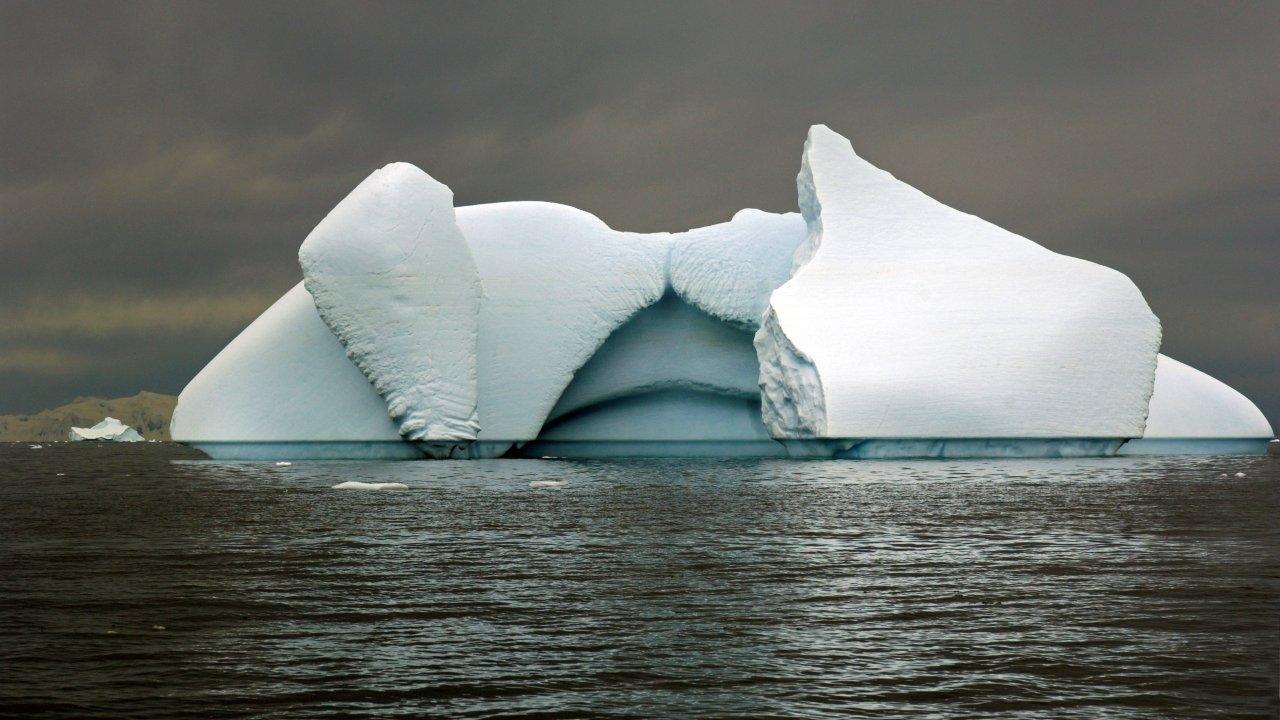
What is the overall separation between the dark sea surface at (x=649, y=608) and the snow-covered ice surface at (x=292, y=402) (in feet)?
31.7

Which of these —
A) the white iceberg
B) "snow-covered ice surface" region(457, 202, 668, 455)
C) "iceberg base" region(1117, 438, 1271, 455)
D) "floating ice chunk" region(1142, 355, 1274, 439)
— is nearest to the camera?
"snow-covered ice surface" region(457, 202, 668, 455)

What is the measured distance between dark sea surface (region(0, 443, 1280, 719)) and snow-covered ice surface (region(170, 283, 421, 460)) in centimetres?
967

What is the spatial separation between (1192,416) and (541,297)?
1629 cm

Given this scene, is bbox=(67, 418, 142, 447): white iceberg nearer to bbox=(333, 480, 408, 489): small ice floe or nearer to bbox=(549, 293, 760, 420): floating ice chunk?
bbox=(549, 293, 760, 420): floating ice chunk

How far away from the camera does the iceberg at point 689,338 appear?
22453 mm

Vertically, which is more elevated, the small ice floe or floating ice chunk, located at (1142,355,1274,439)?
floating ice chunk, located at (1142,355,1274,439)

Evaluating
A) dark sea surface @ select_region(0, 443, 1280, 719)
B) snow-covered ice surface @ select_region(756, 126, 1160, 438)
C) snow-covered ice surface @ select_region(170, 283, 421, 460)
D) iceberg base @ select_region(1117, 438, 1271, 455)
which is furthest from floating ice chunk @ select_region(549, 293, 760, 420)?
dark sea surface @ select_region(0, 443, 1280, 719)

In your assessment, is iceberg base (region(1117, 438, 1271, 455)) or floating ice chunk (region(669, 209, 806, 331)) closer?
floating ice chunk (region(669, 209, 806, 331))

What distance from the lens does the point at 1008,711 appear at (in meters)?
4.92

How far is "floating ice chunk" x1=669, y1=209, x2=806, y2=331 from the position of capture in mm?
25922

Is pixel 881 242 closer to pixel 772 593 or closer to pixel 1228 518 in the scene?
pixel 1228 518

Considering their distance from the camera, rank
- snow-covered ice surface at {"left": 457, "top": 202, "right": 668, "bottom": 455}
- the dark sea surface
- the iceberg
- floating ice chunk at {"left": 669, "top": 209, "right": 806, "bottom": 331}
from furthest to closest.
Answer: floating ice chunk at {"left": 669, "top": 209, "right": 806, "bottom": 331} → snow-covered ice surface at {"left": 457, "top": 202, "right": 668, "bottom": 455} → the iceberg → the dark sea surface

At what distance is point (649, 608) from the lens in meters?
7.26

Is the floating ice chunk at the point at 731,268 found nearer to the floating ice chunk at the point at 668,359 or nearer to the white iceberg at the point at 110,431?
the floating ice chunk at the point at 668,359
